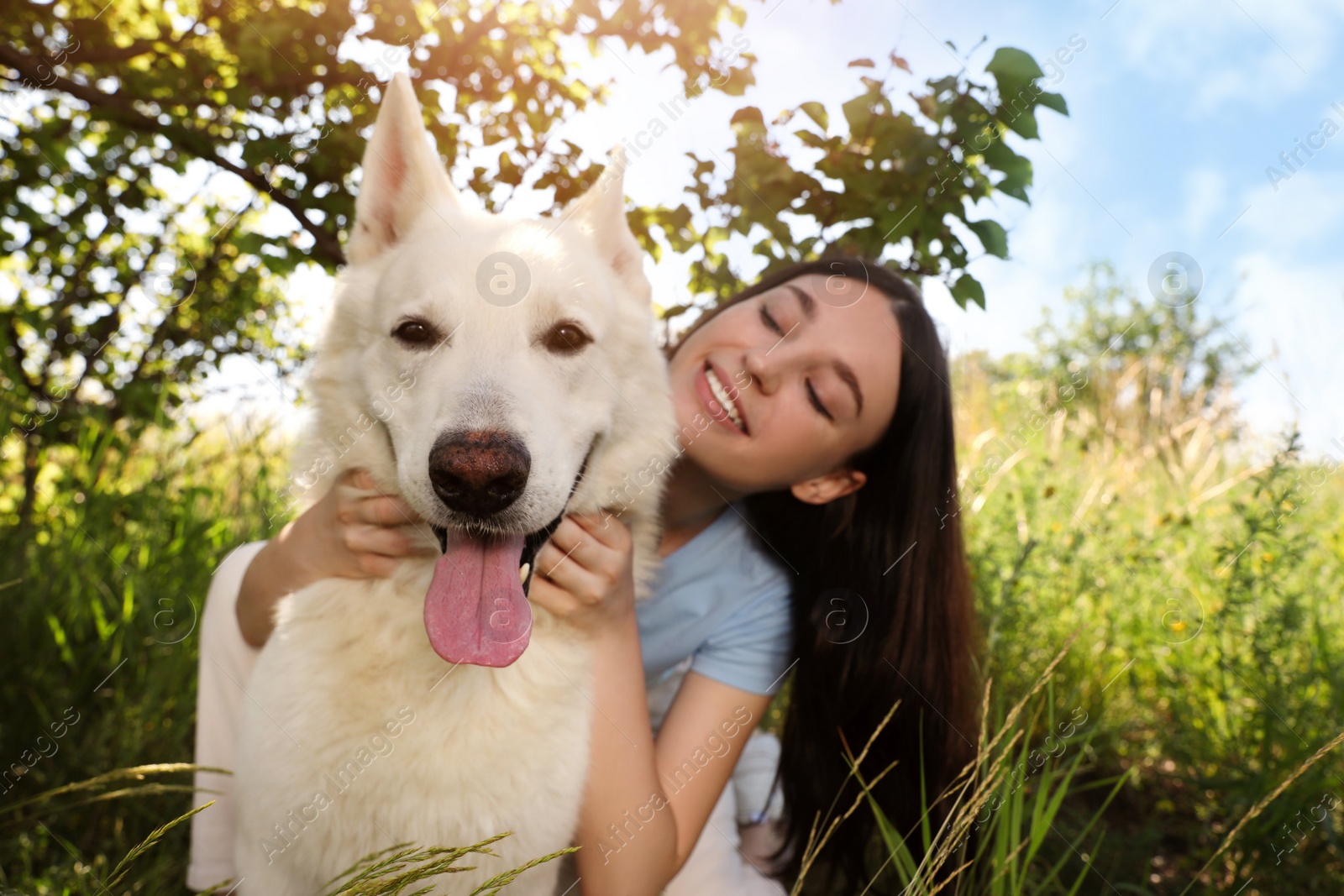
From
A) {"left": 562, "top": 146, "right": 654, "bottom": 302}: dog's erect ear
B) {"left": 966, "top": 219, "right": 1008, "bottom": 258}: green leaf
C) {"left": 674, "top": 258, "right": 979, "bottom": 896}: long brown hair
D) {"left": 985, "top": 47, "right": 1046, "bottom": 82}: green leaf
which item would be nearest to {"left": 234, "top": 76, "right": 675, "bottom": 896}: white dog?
{"left": 562, "top": 146, "right": 654, "bottom": 302}: dog's erect ear

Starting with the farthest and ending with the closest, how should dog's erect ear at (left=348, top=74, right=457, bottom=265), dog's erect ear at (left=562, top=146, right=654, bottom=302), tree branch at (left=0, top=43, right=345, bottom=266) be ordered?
tree branch at (left=0, top=43, right=345, bottom=266) → dog's erect ear at (left=562, top=146, right=654, bottom=302) → dog's erect ear at (left=348, top=74, right=457, bottom=265)

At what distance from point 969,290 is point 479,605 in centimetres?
192

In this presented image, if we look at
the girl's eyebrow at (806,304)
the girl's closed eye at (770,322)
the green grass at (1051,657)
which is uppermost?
the girl's eyebrow at (806,304)

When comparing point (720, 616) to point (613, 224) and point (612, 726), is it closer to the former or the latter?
point (612, 726)

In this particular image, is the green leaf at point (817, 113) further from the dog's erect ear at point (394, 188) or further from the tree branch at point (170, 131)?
the tree branch at point (170, 131)

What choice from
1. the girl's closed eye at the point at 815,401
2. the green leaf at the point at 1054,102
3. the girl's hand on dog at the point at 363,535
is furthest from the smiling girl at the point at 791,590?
the green leaf at the point at 1054,102

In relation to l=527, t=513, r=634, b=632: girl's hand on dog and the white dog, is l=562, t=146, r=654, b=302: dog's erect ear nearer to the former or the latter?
the white dog

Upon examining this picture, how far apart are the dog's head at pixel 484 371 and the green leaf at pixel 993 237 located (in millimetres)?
1105

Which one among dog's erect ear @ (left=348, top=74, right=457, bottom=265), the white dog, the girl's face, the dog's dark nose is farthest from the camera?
the girl's face

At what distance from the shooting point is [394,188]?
2.16m

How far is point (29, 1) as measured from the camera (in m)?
3.27

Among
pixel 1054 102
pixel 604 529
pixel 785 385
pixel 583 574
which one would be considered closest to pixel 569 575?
pixel 583 574

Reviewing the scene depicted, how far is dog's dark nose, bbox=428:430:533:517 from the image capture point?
1552 mm

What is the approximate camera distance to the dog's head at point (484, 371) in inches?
64.5
